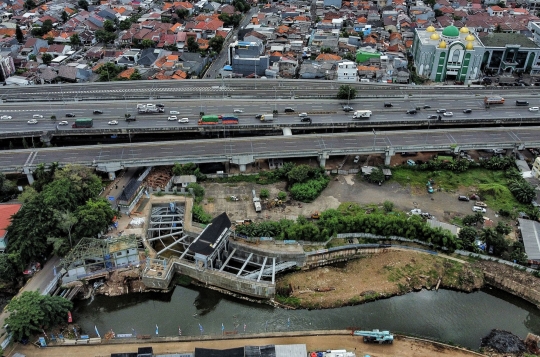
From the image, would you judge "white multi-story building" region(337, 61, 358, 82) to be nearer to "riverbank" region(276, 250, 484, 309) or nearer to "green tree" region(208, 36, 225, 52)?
"green tree" region(208, 36, 225, 52)

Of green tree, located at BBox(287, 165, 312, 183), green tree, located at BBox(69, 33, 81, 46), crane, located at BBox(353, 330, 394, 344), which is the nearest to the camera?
crane, located at BBox(353, 330, 394, 344)

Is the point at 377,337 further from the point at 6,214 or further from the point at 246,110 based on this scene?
the point at 246,110

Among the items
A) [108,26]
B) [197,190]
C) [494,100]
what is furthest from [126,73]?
[494,100]

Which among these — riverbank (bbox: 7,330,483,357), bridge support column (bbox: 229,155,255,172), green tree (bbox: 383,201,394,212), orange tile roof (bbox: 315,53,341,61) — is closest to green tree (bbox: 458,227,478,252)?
green tree (bbox: 383,201,394,212)

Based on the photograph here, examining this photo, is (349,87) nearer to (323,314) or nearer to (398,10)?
(323,314)

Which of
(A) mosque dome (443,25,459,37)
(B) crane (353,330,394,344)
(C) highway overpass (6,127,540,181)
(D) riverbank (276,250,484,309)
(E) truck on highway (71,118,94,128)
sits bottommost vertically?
(D) riverbank (276,250,484,309)

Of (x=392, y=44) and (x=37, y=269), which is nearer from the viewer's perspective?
(x=37, y=269)

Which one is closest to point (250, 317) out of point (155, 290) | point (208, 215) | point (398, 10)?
point (155, 290)

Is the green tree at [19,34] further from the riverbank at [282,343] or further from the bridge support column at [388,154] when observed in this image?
the riverbank at [282,343]
